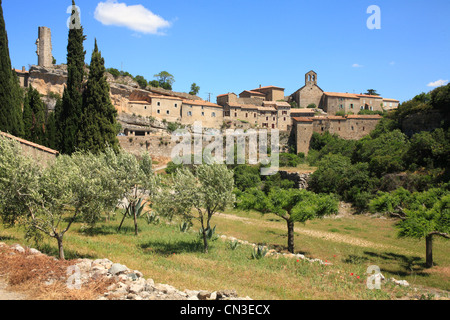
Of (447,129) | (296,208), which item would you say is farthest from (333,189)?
(296,208)

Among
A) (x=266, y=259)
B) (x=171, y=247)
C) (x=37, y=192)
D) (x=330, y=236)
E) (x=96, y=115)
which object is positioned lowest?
(x=330, y=236)

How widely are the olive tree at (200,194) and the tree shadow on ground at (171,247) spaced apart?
→ 827 mm

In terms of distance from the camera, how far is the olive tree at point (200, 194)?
47.8 feet

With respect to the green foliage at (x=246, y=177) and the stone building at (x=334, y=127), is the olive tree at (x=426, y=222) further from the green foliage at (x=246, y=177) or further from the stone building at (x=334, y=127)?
the stone building at (x=334, y=127)

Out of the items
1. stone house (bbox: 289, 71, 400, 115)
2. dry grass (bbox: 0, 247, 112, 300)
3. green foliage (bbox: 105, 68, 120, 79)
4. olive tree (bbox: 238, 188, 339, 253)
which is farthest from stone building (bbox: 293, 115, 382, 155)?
dry grass (bbox: 0, 247, 112, 300)

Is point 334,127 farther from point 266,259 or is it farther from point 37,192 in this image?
point 37,192

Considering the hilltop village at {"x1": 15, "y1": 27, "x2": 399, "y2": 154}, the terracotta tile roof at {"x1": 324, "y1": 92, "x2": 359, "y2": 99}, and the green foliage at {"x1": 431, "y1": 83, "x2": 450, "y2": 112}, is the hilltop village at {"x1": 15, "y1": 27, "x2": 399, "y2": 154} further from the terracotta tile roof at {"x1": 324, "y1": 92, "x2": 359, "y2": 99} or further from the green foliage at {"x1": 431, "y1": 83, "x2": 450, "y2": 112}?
the green foliage at {"x1": 431, "y1": 83, "x2": 450, "y2": 112}

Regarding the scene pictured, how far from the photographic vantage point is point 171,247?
1532cm

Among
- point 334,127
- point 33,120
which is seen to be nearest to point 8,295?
point 33,120

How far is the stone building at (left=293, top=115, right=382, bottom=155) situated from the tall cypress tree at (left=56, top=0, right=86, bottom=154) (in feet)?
129

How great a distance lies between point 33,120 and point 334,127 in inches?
1890

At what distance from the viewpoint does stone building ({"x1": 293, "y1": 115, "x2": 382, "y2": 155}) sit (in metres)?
59.3

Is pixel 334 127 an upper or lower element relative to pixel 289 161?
upper
